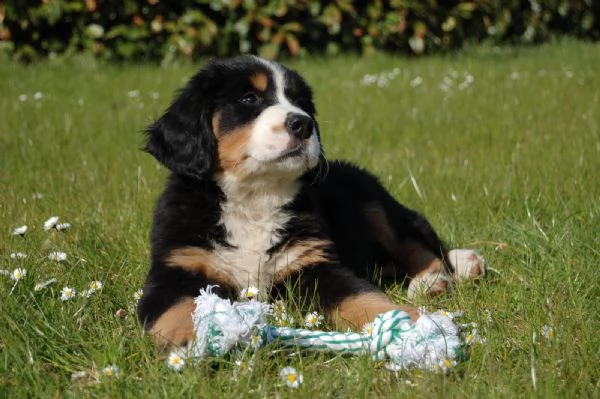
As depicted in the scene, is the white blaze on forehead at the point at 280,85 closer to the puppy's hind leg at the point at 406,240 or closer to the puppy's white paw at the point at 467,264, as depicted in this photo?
the puppy's hind leg at the point at 406,240

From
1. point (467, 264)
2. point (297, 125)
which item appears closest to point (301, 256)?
point (297, 125)

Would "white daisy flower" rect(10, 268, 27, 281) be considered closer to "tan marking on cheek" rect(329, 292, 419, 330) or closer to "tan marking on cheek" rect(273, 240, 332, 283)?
"tan marking on cheek" rect(273, 240, 332, 283)

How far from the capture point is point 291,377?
2031 mm

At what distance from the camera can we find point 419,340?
2.22 metres

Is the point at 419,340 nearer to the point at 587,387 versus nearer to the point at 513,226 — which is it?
the point at 587,387

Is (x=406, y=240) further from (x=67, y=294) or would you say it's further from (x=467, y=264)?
(x=67, y=294)

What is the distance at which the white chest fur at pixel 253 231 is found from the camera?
292 centimetres

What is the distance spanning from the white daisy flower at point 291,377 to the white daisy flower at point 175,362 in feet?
0.93

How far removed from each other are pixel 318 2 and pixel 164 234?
756 cm

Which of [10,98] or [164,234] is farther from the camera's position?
[10,98]

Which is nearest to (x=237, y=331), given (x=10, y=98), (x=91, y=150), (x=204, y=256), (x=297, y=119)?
(x=204, y=256)

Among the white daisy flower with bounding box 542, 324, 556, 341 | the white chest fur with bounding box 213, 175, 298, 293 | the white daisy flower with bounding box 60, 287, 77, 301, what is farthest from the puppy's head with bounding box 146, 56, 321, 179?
the white daisy flower with bounding box 542, 324, 556, 341

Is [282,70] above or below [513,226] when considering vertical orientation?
above

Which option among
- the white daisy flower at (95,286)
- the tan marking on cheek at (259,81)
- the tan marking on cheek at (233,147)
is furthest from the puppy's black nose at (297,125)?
the white daisy flower at (95,286)
